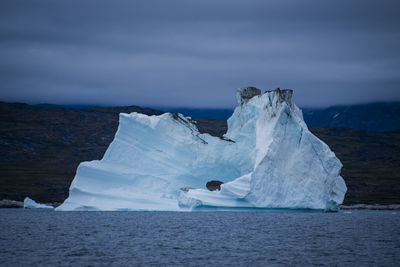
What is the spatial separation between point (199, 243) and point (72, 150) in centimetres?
7399

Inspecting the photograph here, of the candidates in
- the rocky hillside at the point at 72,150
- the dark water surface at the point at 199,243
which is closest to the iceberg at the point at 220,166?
the dark water surface at the point at 199,243

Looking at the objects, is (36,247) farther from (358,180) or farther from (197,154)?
(358,180)

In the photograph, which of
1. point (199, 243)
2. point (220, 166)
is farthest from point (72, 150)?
point (199, 243)

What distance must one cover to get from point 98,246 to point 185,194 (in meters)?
12.8

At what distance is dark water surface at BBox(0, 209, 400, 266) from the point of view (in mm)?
18453

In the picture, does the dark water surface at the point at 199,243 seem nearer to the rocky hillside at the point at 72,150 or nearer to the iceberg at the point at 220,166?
the iceberg at the point at 220,166

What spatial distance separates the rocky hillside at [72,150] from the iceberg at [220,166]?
24.7 meters

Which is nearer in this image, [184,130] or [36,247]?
[36,247]

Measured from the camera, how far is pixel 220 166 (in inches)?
1543

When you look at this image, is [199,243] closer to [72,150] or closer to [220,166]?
[220,166]

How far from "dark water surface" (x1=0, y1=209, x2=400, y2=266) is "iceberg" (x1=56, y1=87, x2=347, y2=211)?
1675mm

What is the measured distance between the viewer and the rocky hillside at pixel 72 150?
65.4 m

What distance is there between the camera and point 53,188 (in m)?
63.3

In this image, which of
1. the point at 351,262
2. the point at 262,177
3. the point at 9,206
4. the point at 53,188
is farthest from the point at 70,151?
the point at 351,262
